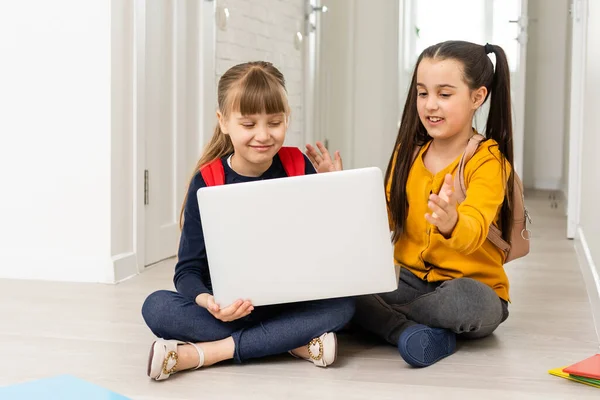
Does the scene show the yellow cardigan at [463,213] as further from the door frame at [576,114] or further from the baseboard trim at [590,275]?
the door frame at [576,114]

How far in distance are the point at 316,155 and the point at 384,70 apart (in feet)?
13.1

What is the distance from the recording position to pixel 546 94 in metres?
6.09

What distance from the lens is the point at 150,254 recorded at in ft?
9.02

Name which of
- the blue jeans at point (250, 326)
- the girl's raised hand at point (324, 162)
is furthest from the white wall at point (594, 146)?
the blue jeans at point (250, 326)

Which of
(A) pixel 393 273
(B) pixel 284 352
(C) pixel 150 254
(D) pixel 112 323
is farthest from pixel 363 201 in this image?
(C) pixel 150 254

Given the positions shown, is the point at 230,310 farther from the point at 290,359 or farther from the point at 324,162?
the point at 324,162

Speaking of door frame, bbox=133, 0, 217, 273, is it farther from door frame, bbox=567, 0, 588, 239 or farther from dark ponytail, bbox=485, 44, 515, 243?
door frame, bbox=567, 0, 588, 239

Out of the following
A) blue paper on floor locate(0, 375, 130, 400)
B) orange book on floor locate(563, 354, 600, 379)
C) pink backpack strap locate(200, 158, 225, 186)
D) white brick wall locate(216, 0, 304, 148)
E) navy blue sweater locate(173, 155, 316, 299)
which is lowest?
blue paper on floor locate(0, 375, 130, 400)

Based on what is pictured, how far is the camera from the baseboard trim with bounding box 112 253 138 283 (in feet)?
8.05

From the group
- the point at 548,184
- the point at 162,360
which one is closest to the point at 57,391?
the point at 162,360

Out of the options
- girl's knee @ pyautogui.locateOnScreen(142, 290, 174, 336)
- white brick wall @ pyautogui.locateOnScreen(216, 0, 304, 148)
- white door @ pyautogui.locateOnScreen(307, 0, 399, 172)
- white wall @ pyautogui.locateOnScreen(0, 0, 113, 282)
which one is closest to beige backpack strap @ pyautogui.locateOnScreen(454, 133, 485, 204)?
girl's knee @ pyautogui.locateOnScreen(142, 290, 174, 336)

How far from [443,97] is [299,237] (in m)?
0.47

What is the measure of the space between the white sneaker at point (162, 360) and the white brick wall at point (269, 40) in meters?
1.89

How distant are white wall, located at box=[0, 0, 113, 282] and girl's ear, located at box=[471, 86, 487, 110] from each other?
113 cm
